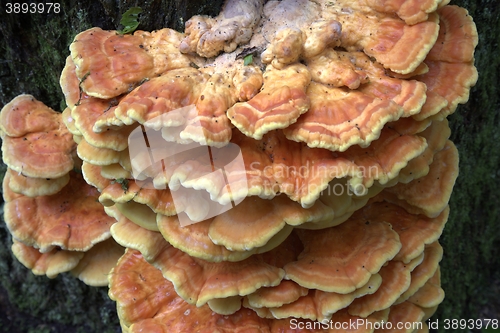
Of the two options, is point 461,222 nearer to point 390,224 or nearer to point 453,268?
point 453,268

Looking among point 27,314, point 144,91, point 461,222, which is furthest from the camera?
point 27,314

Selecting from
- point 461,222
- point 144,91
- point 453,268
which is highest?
point 144,91

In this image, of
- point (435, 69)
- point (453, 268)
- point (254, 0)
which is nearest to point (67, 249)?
point (254, 0)

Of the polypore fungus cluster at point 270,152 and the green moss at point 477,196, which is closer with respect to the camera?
the polypore fungus cluster at point 270,152

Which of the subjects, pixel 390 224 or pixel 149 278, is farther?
pixel 149 278

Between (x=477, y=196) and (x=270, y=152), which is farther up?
(x=270, y=152)

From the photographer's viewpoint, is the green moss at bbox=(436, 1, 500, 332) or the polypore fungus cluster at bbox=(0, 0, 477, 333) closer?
the polypore fungus cluster at bbox=(0, 0, 477, 333)

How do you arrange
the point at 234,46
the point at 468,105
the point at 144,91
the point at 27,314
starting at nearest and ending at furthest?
1. the point at 144,91
2. the point at 234,46
3. the point at 468,105
4. the point at 27,314

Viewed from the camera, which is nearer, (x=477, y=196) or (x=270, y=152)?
(x=270, y=152)
